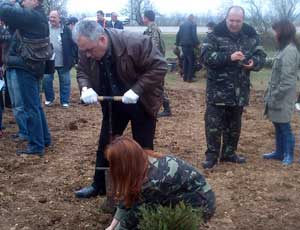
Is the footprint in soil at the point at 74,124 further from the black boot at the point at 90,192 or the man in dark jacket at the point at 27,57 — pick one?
the black boot at the point at 90,192

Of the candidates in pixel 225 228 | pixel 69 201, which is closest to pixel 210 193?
pixel 225 228

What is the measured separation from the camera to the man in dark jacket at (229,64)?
529 cm

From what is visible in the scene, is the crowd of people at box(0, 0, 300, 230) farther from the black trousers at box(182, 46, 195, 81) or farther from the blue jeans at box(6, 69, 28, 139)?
the black trousers at box(182, 46, 195, 81)

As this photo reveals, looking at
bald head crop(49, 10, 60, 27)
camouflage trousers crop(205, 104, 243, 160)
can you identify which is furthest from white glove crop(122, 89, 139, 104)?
bald head crop(49, 10, 60, 27)

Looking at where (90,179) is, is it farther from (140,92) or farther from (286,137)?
(286,137)

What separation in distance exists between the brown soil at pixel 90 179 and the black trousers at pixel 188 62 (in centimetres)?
502

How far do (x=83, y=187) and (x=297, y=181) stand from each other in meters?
2.17

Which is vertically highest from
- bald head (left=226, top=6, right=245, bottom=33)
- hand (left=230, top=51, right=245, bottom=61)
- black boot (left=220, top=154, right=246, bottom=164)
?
bald head (left=226, top=6, right=245, bottom=33)

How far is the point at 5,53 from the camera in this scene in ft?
19.3

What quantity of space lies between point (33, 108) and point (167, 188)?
2.87m

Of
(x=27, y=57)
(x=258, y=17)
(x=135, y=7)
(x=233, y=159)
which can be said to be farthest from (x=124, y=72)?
(x=135, y=7)

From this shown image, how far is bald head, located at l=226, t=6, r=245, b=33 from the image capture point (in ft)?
17.1

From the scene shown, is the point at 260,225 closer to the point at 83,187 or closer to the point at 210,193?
the point at 210,193

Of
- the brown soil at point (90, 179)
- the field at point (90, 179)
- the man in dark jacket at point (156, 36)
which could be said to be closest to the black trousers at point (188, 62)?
the man in dark jacket at point (156, 36)
